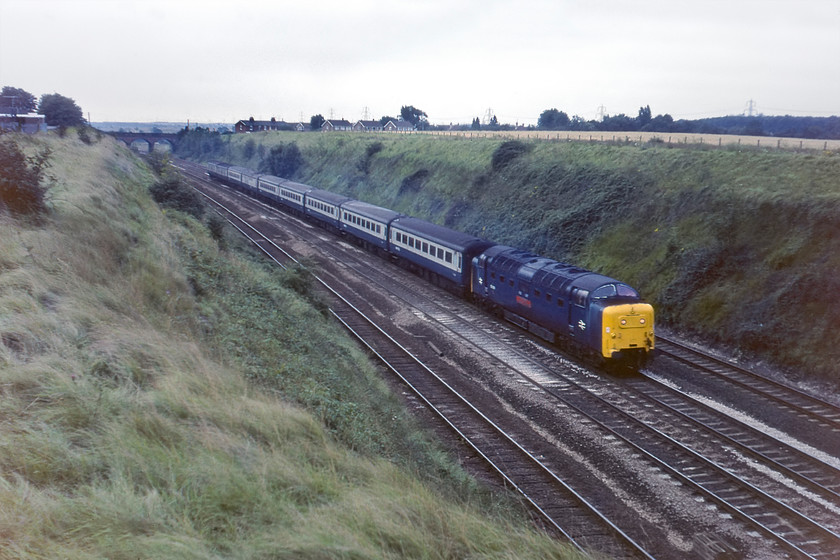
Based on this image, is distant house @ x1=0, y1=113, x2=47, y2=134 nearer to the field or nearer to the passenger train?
the passenger train

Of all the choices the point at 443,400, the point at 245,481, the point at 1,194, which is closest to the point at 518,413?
the point at 443,400

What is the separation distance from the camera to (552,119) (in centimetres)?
10462

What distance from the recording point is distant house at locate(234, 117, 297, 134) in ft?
507

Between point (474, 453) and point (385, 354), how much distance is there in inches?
301

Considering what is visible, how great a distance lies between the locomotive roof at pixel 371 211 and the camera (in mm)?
36750

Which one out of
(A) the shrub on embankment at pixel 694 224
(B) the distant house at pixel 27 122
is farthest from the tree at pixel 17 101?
(A) the shrub on embankment at pixel 694 224

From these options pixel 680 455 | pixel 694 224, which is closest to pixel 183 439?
pixel 680 455

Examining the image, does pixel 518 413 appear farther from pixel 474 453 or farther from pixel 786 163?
pixel 786 163

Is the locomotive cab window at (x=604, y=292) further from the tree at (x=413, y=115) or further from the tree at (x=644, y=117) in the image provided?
the tree at (x=413, y=115)

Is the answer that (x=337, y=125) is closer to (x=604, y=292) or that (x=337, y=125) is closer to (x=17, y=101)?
(x=17, y=101)

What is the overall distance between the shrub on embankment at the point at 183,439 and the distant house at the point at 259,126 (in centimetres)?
14176

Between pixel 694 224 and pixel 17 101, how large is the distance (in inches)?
3681

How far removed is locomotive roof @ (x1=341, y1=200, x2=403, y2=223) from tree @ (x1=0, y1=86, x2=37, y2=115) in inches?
2411

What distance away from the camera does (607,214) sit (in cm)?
3281
